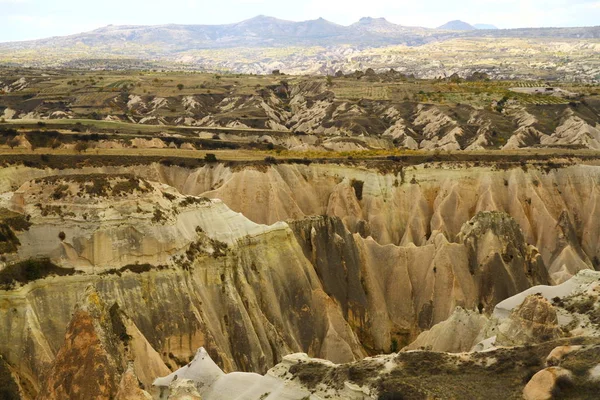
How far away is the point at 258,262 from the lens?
110 feet

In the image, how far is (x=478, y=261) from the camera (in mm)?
40438

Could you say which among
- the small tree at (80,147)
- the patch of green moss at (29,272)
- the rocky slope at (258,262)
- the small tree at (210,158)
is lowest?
the rocky slope at (258,262)

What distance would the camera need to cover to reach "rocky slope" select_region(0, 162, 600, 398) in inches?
939

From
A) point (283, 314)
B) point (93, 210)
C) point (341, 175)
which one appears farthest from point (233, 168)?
point (93, 210)

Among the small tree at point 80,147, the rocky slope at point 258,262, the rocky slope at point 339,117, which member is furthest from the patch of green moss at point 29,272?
the rocky slope at point 339,117

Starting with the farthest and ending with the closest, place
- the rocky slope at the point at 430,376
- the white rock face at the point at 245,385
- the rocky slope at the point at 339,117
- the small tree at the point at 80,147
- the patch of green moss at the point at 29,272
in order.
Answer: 1. the rocky slope at the point at 339,117
2. the small tree at the point at 80,147
3. the patch of green moss at the point at 29,272
4. the white rock face at the point at 245,385
5. the rocky slope at the point at 430,376

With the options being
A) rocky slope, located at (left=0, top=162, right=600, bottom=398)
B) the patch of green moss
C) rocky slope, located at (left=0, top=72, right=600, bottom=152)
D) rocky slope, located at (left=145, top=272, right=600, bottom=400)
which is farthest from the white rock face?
rocky slope, located at (left=0, top=72, right=600, bottom=152)

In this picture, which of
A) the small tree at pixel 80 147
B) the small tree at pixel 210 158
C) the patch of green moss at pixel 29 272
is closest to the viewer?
the patch of green moss at pixel 29 272

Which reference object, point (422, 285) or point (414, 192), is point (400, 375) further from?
point (414, 192)

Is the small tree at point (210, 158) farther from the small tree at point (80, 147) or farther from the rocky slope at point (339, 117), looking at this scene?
the small tree at point (80, 147)

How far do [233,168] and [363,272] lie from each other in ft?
49.2

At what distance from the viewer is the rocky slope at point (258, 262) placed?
2386cm

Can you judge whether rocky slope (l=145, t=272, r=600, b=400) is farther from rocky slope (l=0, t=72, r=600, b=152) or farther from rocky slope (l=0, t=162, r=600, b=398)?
rocky slope (l=0, t=72, r=600, b=152)

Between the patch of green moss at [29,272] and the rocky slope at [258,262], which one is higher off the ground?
the patch of green moss at [29,272]
